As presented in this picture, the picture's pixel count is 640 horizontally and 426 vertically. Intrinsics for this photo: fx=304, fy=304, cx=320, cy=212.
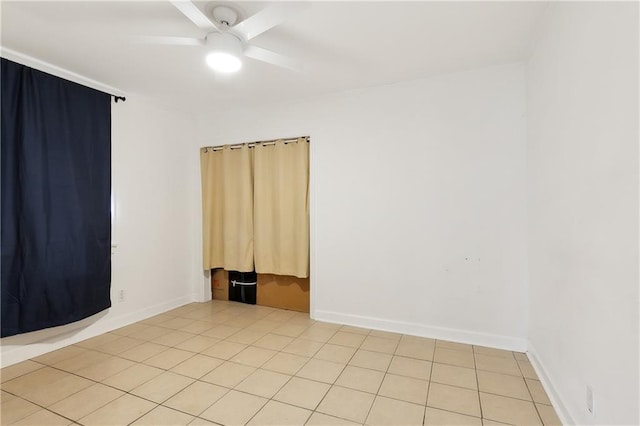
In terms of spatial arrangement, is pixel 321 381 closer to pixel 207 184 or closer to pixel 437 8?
pixel 437 8

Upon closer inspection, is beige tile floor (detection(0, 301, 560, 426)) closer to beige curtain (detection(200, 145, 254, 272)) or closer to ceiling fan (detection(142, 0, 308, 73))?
beige curtain (detection(200, 145, 254, 272))

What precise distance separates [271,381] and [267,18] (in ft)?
7.62

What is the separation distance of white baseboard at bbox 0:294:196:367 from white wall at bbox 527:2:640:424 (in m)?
3.78

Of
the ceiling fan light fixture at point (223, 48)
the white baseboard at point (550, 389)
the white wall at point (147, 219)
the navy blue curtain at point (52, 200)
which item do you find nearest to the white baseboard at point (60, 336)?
the white wall at point (147, 219)

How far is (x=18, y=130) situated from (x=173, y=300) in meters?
2.32

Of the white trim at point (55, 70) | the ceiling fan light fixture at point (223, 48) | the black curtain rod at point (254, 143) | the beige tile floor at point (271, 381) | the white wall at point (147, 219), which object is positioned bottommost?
the beige tile floor at point (271, 381)

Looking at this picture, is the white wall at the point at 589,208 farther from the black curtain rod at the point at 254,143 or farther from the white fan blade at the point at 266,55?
the black curtain rod at the point at 254,143

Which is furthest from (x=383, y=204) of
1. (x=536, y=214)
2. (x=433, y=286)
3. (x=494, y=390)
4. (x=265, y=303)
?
(x=265, y=303)

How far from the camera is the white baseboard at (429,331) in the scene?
104 inches

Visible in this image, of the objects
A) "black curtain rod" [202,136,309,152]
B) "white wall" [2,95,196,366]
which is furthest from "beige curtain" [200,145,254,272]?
"white wall" [2,95,196,366]

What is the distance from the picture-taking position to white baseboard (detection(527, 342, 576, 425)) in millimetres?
1682

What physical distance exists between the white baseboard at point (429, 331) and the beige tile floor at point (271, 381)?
0.08 metres

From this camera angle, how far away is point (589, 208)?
1428 mm

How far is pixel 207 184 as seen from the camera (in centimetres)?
403
